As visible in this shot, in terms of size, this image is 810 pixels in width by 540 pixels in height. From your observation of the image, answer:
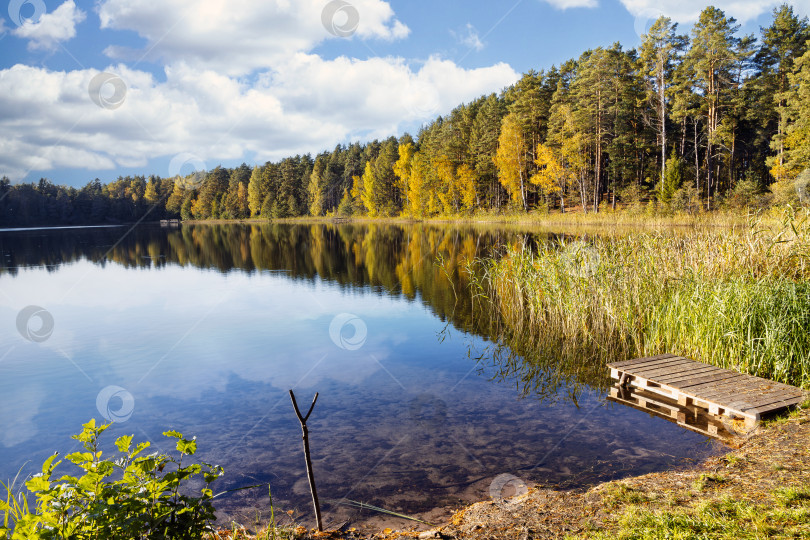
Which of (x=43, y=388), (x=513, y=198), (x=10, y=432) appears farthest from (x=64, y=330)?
(x=513, y=198)

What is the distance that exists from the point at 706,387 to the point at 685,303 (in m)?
2.48

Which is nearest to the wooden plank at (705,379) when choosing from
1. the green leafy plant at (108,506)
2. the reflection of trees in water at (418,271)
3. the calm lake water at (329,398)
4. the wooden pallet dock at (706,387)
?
the wooden pallet dock at (706,387)

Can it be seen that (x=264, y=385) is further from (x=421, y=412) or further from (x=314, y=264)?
(x=314, y=264)

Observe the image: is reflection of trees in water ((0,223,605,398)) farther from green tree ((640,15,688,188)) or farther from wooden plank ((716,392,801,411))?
green tree ((640,15,688,188))

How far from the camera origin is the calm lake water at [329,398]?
19.3 ft

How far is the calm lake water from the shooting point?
588 centimetres

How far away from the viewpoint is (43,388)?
9953 mm

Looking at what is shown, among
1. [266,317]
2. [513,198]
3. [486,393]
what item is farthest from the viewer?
[513,198]

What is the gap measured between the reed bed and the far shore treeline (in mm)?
18918

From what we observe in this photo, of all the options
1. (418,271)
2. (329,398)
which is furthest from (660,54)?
(329,398)

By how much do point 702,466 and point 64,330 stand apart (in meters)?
16.8

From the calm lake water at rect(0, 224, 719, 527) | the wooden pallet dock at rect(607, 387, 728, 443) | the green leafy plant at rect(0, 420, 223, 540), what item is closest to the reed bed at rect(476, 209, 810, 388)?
the wooden pallet dock at rect(607, 387, 728, 443)

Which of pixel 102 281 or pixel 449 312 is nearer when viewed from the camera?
pixel 449 312

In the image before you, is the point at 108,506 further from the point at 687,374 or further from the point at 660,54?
the point at 660,54
